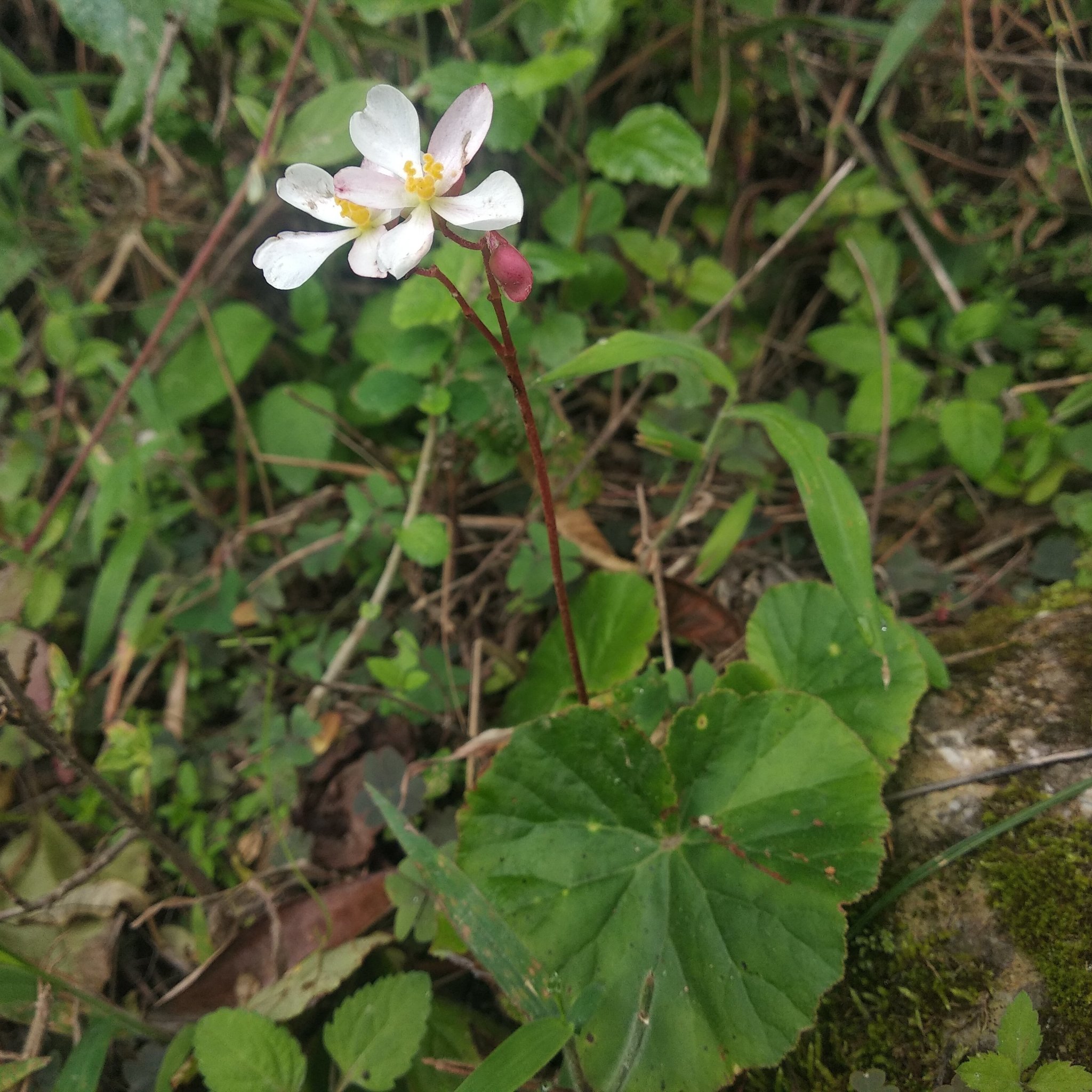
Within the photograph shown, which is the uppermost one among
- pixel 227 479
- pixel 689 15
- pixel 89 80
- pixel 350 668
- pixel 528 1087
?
pixel 89 80

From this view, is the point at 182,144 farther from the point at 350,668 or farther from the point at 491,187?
the point at 491,187

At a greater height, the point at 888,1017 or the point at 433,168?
the point at 433,168

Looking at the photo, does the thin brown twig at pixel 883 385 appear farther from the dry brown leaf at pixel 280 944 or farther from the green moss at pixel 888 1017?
the dry brown leaf at pixel 280 944

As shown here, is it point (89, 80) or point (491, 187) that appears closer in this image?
point (491, 187)

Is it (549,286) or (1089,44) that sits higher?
(1089,44)

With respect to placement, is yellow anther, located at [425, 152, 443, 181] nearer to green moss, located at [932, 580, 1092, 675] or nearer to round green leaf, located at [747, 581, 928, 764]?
round green leaf, located at [747, 581, 928, 764]

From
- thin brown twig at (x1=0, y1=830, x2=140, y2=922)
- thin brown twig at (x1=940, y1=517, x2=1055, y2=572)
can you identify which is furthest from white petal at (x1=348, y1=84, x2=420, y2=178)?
thin brown twig at (x1=940, y1=517, x2=1055, y2=572)

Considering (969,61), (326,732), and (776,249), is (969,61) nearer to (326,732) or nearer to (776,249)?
(776,249)

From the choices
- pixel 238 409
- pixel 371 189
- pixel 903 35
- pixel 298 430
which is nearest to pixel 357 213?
pixel 371 189

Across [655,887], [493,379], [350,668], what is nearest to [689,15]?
[493,379]
